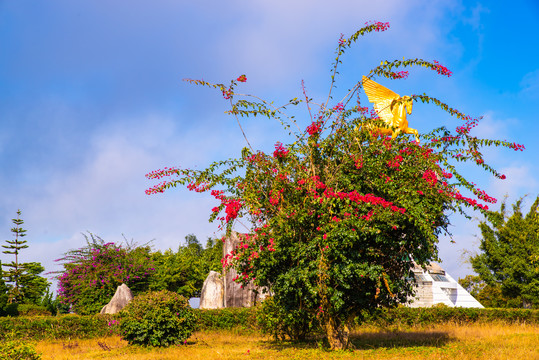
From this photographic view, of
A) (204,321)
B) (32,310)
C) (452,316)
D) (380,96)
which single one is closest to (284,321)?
(204,321)

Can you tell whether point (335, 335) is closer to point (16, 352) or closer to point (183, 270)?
point (16, 352)

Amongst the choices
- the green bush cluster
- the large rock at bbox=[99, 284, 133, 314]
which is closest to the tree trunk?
the green bush cluster

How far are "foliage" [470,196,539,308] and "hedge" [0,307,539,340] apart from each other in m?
12.0

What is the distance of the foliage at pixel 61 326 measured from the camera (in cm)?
1803

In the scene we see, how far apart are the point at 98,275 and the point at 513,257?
27.9 meters

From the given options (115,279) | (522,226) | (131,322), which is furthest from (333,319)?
(522,226)

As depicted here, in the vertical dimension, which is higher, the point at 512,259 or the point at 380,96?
the point at 380,96

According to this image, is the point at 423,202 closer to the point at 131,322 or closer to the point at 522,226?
the point at 131,322

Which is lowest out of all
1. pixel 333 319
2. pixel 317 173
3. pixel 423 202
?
pixel 333 319

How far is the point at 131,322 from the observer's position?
14.7 metres

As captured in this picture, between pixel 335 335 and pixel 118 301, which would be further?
pixel 118 301

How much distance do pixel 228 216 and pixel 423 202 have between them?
5076mm

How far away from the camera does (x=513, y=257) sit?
107ft

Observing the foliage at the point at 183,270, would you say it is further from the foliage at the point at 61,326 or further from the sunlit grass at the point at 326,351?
the sunlit grass at the point at 326,351
